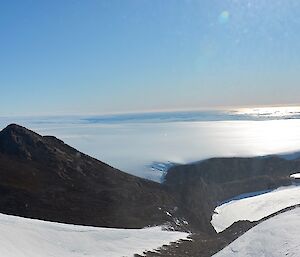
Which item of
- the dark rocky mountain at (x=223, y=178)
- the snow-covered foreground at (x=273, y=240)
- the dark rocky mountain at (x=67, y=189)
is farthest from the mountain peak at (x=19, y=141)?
the snow-covered foreground at (x=273, y=240)

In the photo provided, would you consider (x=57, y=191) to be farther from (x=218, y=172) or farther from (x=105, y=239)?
(x=218, y=172)

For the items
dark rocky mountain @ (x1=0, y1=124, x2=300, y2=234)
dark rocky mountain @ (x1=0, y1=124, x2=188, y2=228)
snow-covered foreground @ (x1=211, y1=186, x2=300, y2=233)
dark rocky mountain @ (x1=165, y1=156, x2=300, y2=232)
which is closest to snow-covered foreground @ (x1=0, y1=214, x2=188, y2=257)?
dark rocky mountain @ (x1=0, y1=124, x2=300, y2=234)

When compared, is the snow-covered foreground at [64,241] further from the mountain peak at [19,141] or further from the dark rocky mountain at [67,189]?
the mountain peak at [19,141]

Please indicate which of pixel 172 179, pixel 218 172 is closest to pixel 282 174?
pixel 218 172

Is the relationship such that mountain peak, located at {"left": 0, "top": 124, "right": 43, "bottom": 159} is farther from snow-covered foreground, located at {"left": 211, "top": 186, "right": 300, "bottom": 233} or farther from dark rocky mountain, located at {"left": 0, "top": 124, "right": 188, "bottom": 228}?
snow-covered foreground, located at {"left": 211, "top": 186, "right": 300, "bottom": 233}

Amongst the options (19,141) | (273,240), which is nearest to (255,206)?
(19,141)
